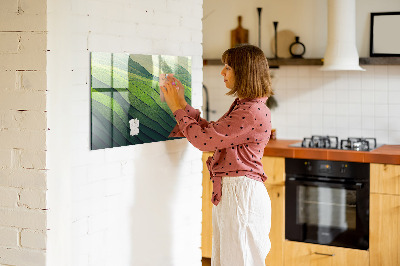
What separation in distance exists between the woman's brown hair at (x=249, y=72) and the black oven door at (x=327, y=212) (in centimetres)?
172

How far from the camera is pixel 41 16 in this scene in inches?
87.8

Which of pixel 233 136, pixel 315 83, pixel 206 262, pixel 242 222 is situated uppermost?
pixel 315 83

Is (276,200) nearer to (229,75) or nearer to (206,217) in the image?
(206,217)

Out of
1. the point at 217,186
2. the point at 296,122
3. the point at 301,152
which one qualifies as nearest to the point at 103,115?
the point at 217,186

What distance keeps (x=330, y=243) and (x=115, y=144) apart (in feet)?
7.54

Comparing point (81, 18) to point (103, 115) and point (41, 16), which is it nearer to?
point (41, 16)

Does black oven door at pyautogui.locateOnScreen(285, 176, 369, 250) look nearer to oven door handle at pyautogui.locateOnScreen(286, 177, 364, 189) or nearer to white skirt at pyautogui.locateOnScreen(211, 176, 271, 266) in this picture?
oven door handle at pyautogui.locateOnScreen(286, 177, 364, 189)

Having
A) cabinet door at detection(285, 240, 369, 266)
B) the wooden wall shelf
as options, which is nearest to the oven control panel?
cabinet door at detection(285, 240, 369, 266)

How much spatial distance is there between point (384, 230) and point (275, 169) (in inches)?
34.2

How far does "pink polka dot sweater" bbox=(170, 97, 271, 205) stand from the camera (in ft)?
8.88

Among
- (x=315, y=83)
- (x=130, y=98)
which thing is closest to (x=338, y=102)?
(x=315, y=83)

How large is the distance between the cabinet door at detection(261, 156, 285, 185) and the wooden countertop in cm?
4

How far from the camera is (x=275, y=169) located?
4457mm

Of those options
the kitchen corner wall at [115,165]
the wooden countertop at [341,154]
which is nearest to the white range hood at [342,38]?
the wooden countertop at [341,154]
